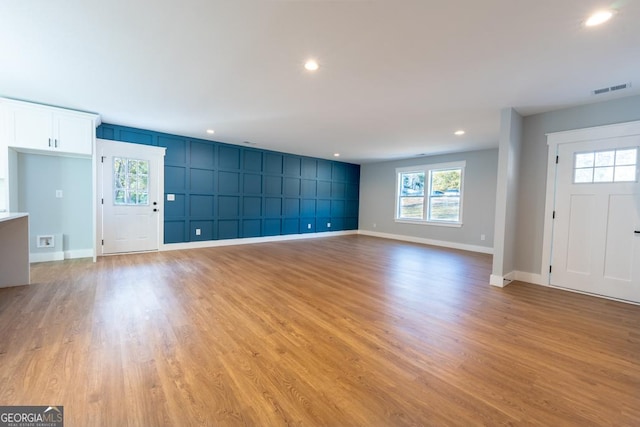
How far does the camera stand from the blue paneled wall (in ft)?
19.1

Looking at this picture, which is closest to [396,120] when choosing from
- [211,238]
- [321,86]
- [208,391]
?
[321,86]

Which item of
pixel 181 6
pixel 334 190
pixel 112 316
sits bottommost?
pixel 112 316

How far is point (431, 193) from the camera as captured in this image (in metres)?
7.61

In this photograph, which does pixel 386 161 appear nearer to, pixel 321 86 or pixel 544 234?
pixel 544 234

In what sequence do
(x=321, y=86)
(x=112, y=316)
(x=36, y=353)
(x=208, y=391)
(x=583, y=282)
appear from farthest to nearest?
1. (x=583, y=282)
2. (x=321, y=86)
3. (x=112, y=316)
4. (x=36, y=353)
5. (x=208, y=391)

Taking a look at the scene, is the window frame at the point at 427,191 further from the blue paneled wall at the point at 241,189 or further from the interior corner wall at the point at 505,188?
the interior corner wall at the point at 505,188

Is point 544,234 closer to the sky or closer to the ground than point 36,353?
closer to the sky

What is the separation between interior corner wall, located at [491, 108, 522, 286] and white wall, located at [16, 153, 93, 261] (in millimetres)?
6770

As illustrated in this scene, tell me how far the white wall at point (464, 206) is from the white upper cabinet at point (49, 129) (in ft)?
24.1

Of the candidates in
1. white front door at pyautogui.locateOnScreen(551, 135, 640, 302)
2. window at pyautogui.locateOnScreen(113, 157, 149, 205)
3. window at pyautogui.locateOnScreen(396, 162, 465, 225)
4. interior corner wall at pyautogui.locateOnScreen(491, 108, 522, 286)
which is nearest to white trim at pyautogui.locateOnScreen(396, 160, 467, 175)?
window at pyautogui.locateOnScreen(396, 162, 465, 225)

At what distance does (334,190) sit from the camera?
8938 mm

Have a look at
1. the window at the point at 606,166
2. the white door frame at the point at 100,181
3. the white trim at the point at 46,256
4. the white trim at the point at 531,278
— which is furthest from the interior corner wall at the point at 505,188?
the white trim at the point at 46,256

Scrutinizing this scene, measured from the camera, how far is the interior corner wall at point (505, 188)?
3695 mm

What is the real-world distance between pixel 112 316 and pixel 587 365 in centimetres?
393
